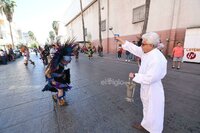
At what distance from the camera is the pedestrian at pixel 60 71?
295 cm

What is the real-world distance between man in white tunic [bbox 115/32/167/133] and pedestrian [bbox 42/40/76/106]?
5.69 feet

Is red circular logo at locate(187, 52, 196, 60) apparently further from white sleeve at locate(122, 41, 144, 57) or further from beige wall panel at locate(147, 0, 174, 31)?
white sleeve at locate(122, 41, 144, 57)

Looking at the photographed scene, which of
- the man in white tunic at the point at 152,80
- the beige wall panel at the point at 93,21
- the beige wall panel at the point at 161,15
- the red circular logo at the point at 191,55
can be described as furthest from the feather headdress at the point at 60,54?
the beige wall panel at the point at 93,21

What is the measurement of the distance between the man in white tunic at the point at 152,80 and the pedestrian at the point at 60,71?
1735 mm

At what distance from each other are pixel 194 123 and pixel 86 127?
2.28m

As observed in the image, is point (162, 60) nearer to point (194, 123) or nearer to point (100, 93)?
point (194, 123)

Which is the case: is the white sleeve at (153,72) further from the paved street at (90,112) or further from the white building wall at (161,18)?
the white building wall at (161,18)

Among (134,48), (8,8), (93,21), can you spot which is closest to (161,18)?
(134,48)

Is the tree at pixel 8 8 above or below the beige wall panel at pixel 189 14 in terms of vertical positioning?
above

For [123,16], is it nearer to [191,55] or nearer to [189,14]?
[189,14]

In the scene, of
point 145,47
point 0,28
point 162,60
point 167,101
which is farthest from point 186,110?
point 0,28

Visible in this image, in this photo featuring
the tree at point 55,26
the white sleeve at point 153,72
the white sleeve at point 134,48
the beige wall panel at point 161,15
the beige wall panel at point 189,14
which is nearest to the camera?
the white sleeve at point 153,72

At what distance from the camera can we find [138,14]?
47.7ft

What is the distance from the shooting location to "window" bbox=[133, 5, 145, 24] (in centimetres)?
1395
